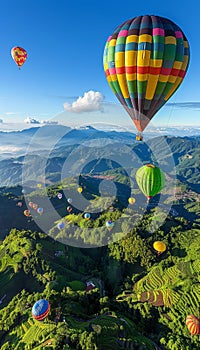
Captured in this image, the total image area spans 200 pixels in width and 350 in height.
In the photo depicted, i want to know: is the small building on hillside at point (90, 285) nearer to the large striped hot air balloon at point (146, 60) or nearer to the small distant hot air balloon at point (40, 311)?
the small distant hot air balloon at point (40, 311)

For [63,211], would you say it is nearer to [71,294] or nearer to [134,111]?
[71,294]

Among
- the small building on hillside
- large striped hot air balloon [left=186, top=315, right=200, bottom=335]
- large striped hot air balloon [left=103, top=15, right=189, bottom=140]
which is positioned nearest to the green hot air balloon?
large striped hot air balloon [left=103, top=15, right=189, bottom=140]

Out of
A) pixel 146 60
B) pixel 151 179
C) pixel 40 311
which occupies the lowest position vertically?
pixel 40 311

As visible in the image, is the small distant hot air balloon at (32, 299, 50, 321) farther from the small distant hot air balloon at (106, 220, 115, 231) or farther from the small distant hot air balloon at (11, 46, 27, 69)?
the small distant hot air balloon at (106, 220, 115, 231)

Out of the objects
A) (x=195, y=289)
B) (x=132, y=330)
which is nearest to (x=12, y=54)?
(x=132, y=330)

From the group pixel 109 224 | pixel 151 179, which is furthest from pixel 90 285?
pixel 109 224

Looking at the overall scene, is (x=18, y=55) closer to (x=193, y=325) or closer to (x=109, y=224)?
(x=109, y=224)
